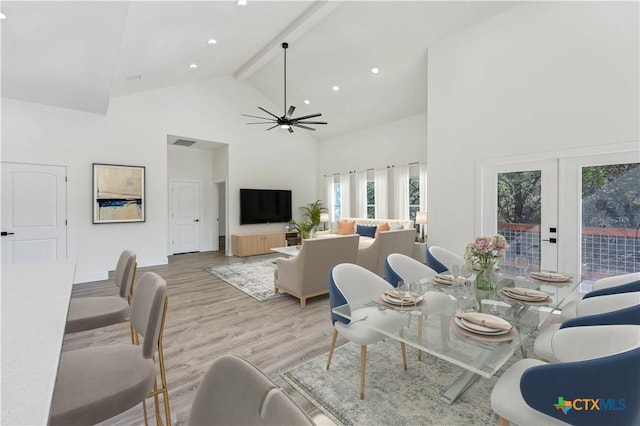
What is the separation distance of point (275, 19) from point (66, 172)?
4.41 meters

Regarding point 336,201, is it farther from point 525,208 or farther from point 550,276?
point 550,276

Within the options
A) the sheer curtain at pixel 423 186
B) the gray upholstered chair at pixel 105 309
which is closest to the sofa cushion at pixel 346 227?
the sheer curtain at pixel 423 186

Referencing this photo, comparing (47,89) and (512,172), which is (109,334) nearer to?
(47,89)

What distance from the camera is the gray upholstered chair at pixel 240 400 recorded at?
668mm

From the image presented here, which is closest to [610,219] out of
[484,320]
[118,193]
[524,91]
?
[524,91]

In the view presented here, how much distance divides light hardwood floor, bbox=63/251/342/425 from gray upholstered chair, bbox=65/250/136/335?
605 millimetres

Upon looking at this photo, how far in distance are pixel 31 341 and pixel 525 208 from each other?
5034mm

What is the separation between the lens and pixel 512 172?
4305 mm

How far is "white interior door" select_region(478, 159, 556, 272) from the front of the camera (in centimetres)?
396

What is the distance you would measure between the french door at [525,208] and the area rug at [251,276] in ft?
11.0

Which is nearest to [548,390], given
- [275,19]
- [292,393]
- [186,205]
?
[292,393]

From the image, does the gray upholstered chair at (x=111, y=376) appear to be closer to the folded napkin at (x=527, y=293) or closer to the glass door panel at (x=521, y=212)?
the folded napkin at (x=527, y=293)

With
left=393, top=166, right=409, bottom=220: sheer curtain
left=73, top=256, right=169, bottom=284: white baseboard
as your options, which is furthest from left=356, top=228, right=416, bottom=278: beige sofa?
left=73, top=256, right=169, bottom=284: white baseboard

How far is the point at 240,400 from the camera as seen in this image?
0.78m
